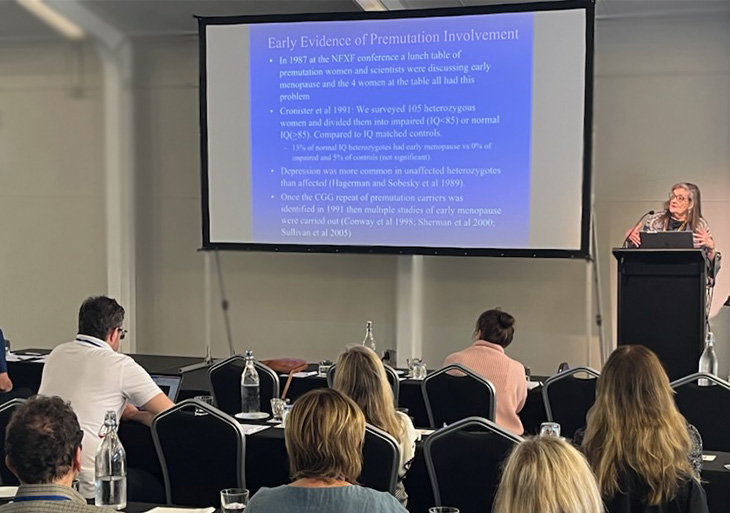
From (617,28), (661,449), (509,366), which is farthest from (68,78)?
(661,449)

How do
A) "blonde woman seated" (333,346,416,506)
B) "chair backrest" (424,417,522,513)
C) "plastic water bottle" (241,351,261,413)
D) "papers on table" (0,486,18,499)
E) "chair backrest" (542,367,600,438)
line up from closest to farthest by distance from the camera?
"papers on table" (0,486,18,499), "chair backrest" (424,417,522,513), "blonde woman seated" (333,346,416,506), "chair backrest" (542,367,600,438), "plastic water bottle" (241,351,261,413)

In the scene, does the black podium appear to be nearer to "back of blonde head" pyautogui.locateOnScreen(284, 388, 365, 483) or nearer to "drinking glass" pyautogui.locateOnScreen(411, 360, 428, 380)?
"drinking glass" pyautogui.locateOnScreen(411, 360, 428, 380)

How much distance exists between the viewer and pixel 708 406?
→ 4.14 metres

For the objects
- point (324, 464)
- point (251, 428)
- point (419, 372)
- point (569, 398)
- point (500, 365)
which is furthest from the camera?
point (419, 372)

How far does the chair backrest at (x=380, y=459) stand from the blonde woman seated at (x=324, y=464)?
762mm

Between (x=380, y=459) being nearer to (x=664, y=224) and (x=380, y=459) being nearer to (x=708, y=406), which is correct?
(x=708, y=406)

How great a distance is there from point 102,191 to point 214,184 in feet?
5.51

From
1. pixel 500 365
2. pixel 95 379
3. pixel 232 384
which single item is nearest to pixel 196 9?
pixel 232 384

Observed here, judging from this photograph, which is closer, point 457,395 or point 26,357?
point 457,395

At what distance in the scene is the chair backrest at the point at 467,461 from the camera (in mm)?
3145

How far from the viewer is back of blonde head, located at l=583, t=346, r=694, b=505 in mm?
2742

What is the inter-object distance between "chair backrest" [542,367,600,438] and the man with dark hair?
2.65 metres

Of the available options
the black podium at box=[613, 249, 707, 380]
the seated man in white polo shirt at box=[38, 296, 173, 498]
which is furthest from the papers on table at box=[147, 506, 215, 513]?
the black podium at box=[613, 249, 707, 380]

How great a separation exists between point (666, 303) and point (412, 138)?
96.3 inches
